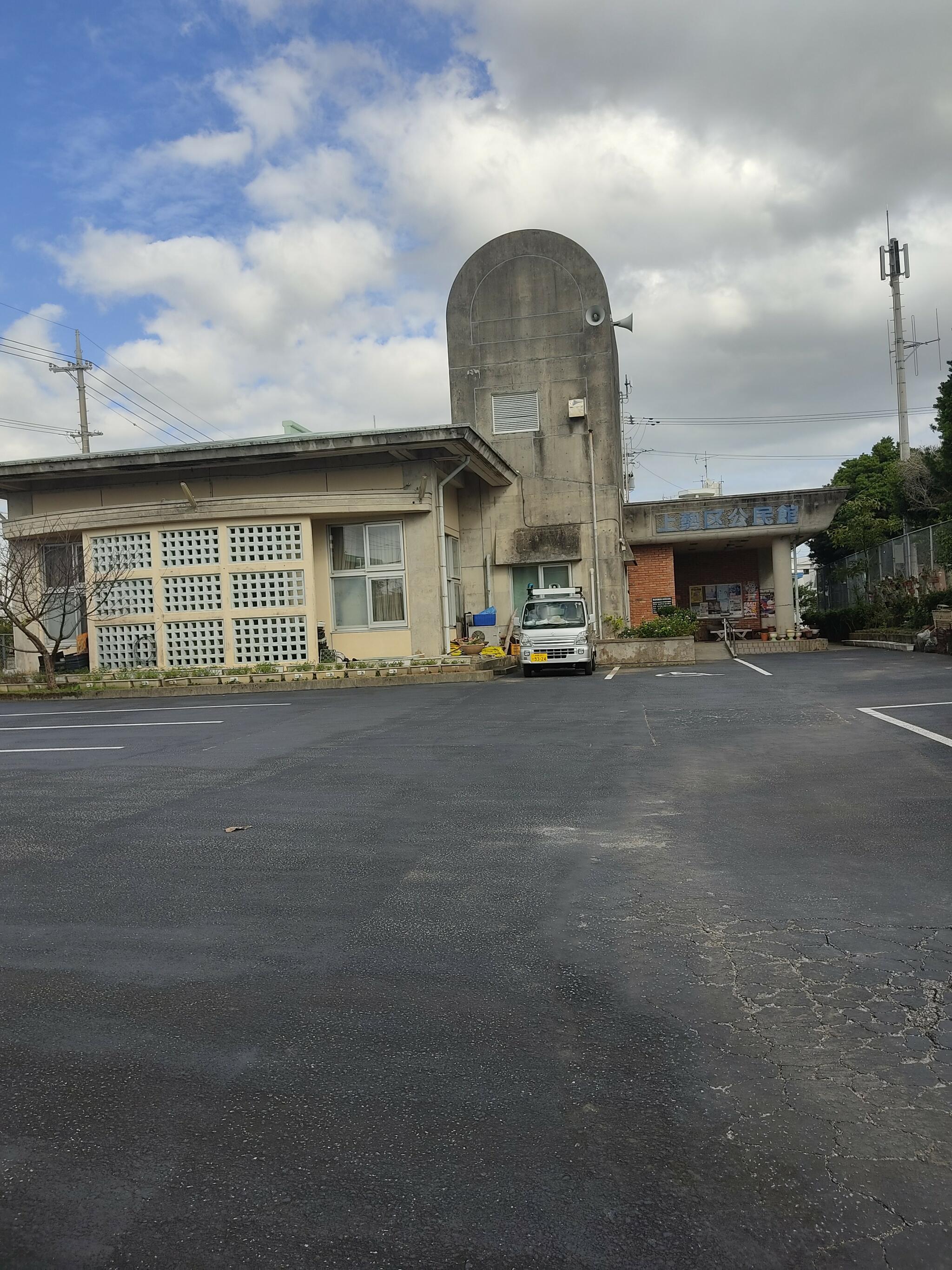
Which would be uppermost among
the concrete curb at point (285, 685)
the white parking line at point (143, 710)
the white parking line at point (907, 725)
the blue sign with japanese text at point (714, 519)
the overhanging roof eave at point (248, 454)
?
the overhanging roof eave at point (248, 454)

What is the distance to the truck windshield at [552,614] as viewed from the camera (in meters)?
23.5

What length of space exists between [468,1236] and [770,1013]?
1580mm

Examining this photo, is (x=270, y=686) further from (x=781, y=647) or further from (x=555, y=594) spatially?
(x=781, y=647)

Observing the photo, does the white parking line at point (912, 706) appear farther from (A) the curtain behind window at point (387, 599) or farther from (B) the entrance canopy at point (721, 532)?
(B) the entrance canopy at point (721, 532)

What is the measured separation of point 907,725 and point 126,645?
60.2 feet

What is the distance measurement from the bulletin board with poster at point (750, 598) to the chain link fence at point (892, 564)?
317 cm

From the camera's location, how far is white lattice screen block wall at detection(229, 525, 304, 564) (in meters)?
23.5

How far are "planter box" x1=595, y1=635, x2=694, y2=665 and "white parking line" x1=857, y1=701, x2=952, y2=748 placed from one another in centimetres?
1328

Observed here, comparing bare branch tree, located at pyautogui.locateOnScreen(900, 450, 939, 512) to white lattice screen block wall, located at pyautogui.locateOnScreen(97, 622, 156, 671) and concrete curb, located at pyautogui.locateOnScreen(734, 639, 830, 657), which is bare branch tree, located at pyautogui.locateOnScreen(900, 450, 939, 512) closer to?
concrete curb, located at pyautogui.locateOnScreen(734, 639, 830, 657)

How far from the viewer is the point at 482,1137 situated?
2.83m

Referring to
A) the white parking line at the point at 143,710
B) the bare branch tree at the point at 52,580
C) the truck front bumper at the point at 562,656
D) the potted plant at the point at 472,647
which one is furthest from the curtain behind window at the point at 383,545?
the white parking line at the point at 143,710

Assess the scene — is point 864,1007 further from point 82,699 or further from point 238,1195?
point 82,699

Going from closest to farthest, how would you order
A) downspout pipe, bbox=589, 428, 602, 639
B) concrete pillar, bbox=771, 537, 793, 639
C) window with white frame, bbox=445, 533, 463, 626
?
window with white frame, bbox=445, 533, 463, 626 < downspout pipe, bbox=589, 428, 602, 639 < concrete pillar, bbox=771, 537, 793, 639

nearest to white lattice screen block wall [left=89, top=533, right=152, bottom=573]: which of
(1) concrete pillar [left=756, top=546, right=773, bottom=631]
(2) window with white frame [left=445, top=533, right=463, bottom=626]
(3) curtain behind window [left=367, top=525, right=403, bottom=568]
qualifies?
(3) curtain behind window [left=367, top=525, right=403, bottom=568]
